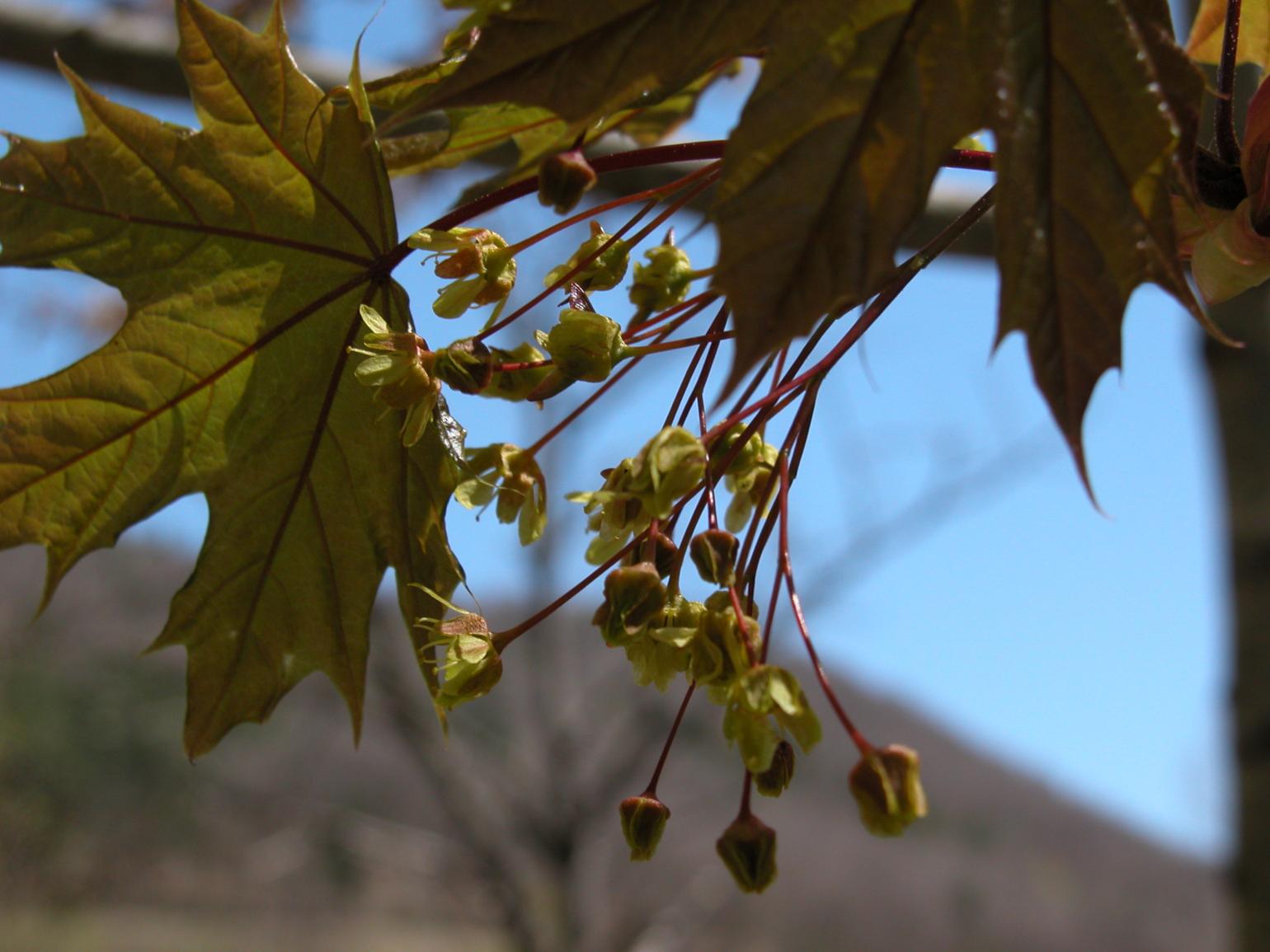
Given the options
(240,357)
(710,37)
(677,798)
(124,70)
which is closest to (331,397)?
(240,357)

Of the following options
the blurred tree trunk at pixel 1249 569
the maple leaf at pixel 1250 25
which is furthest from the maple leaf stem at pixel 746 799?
the blurred tree trunk at pixel 1249 569

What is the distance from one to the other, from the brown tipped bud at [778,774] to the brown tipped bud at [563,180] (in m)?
0.22

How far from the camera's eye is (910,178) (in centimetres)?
33

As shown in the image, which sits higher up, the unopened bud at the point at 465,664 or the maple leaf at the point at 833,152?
the maple leaf at the point at 833,152

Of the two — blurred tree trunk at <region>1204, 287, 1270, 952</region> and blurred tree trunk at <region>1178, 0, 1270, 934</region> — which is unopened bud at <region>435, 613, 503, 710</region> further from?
blurred tree trunk at <region>1204, 287, 1270, 952</region>

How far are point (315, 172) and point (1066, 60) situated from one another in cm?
33

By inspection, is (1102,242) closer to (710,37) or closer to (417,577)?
(710,37)

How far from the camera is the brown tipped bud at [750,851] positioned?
451 mm

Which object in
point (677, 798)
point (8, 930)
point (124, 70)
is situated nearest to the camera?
point (124, 70)

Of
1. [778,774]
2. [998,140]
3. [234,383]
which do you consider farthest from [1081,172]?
[234,383]

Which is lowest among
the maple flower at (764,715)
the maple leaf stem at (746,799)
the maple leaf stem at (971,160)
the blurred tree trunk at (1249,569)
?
the blurred tree trunk at (1249,569)

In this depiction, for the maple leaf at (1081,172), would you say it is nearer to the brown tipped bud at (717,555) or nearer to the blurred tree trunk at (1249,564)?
the brown tipped bud at (717,555)

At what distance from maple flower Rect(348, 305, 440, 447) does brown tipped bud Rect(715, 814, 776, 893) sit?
0.69 ft

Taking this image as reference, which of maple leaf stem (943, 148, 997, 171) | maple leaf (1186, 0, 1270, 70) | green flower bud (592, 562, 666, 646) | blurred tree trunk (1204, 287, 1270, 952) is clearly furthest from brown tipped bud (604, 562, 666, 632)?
blurred tree trunk (1204, 287, 1270, 952)
